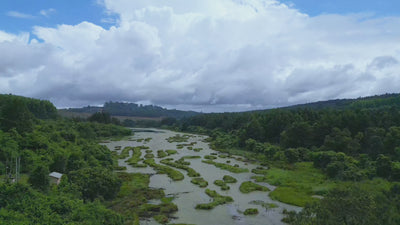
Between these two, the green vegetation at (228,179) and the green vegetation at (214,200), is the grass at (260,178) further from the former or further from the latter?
the green vegetation at (214,200)

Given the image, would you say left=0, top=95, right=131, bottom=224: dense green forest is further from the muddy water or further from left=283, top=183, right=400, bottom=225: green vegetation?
left=283, top=183, right=400, bottom=225: green vegetation

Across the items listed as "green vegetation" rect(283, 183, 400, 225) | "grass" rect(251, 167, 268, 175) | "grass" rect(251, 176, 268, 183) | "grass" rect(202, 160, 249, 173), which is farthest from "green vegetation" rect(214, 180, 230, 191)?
"green vegetation" rect(283, 183, 400, 225)

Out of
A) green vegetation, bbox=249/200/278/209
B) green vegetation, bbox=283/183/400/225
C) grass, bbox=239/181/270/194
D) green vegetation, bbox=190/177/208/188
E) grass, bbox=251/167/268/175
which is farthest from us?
grass, bbox=251/167/268/175

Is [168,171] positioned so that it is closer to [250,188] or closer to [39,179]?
[250,188]

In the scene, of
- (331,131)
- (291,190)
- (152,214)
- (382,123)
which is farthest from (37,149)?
(382,123)

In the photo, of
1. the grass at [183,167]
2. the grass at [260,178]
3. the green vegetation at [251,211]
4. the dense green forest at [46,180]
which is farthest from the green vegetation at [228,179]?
the dense green forest at [46,180]

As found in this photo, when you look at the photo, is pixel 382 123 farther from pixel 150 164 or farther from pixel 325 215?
pixel 325 215

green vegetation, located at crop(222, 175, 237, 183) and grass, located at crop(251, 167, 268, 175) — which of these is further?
grass, located at crop(251, 167, 268, 175)
